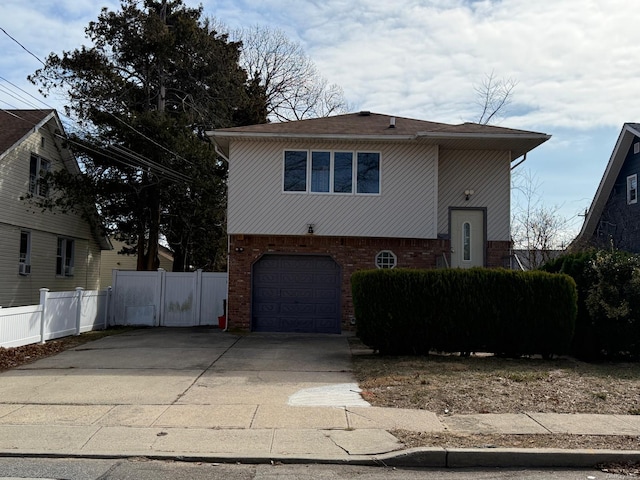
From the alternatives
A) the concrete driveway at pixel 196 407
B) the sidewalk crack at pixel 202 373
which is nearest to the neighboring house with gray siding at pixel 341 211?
the sidewalk crack at pixel 202 373

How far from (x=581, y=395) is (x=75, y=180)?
18.8 m

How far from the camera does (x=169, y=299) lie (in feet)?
66.0

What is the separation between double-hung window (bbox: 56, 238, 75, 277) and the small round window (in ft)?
47.1

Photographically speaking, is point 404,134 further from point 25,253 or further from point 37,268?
point 37,268

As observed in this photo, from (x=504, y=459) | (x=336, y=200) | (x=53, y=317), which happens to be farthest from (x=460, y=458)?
(x=53, y=317)

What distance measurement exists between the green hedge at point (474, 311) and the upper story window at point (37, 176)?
15.3 meters

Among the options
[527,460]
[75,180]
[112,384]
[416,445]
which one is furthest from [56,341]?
[527,460]

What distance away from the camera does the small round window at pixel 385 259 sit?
687 inches

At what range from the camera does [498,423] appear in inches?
302

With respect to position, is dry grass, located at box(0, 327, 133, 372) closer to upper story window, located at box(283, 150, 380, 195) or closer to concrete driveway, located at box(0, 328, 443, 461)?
concrete driveway, located at box(0, 328, 443, 461)

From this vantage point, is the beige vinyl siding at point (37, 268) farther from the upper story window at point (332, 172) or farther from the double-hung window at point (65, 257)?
the upper story window at point (332, 172)

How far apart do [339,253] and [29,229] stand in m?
12.2

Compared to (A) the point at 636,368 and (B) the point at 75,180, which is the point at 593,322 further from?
(B) the point at 75,180

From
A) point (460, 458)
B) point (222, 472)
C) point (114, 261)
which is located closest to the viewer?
point (222, 472)
